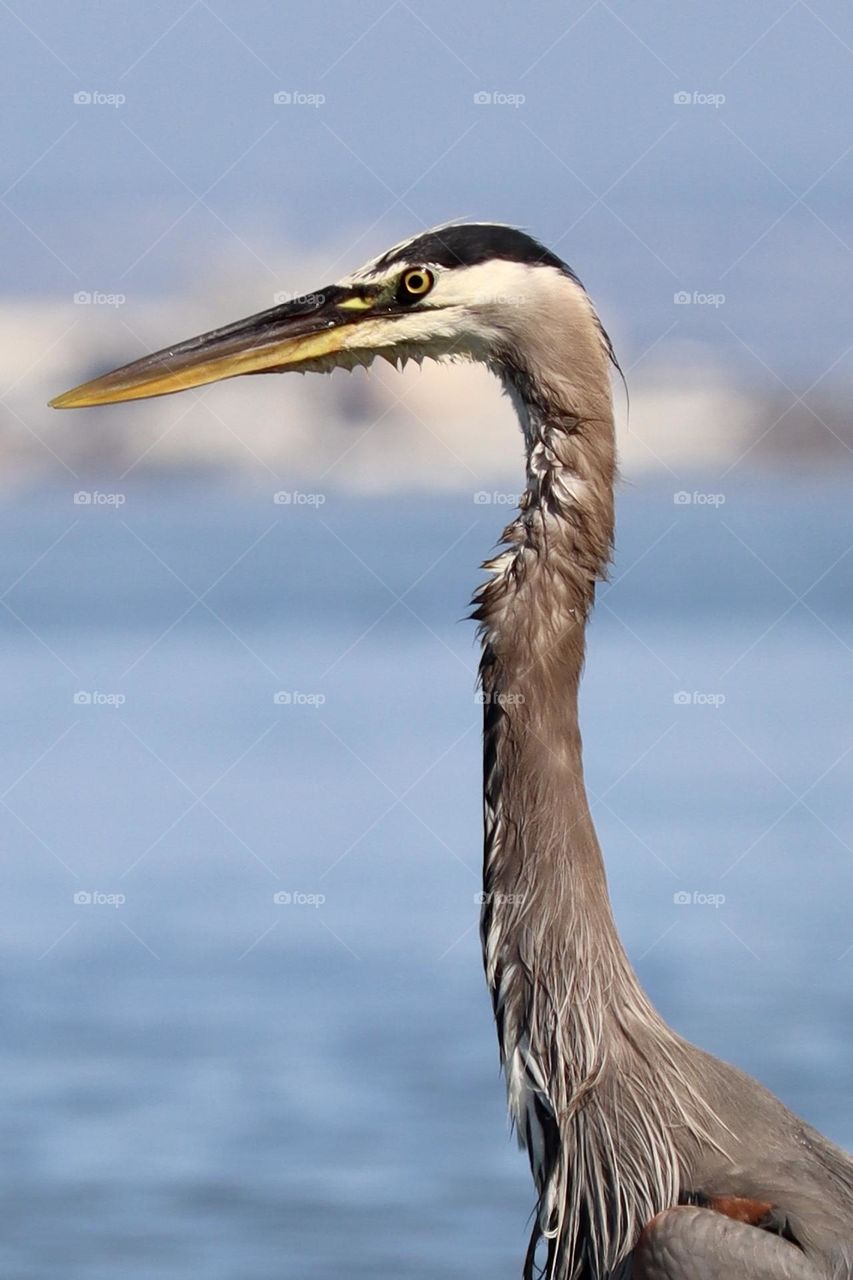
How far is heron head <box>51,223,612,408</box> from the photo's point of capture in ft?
11.8

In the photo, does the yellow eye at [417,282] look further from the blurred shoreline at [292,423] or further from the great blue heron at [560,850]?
the blurred shoreline at [292,423]

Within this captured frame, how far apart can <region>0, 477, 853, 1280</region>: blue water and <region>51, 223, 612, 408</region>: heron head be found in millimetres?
1540

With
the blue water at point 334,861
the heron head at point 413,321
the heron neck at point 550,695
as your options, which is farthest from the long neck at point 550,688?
the blue water at point 334,861

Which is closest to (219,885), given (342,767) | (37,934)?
(37,934)

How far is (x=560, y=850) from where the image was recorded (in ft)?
11.8

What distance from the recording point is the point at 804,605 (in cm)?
1625

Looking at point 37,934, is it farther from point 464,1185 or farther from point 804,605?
point 804,605

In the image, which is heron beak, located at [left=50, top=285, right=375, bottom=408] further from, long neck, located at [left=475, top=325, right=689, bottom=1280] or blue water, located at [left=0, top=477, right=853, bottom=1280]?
blue water, located at [left=0, top=477, right=853, bottom=1280]

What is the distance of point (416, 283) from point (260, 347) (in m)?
0.34

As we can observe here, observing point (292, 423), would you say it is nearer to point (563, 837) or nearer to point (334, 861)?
point (334, 861)

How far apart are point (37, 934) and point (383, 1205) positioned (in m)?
3.09

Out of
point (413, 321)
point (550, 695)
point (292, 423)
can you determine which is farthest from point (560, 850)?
point (292, 423)

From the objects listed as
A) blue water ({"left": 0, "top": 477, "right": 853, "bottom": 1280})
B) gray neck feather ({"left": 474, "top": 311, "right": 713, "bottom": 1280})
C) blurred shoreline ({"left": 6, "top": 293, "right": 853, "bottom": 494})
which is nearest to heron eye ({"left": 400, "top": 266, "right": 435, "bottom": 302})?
gray neck feather ({"left": 474, "top": 311, "right": 713, "bottom": 1280})

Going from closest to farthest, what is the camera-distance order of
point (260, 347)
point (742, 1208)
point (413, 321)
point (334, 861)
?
point (742, 1208), point (413, 321), point (260, 347), point (334, 861)
